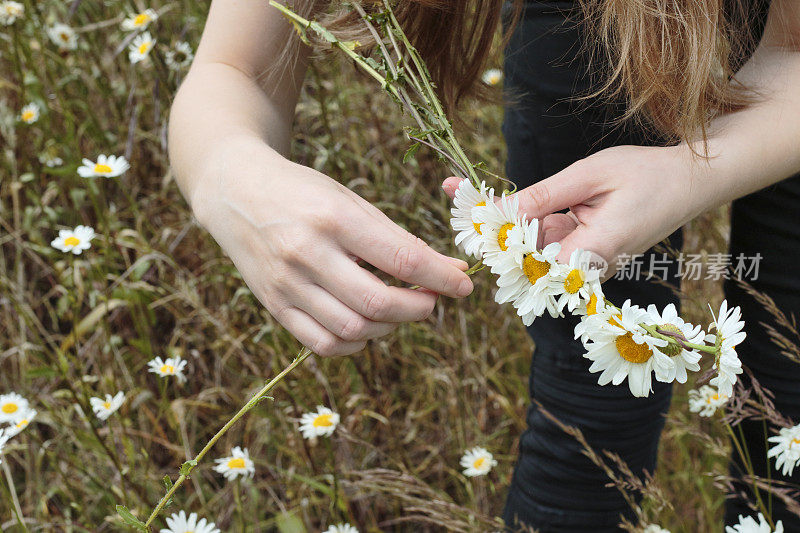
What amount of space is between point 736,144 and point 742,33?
8.1 inches

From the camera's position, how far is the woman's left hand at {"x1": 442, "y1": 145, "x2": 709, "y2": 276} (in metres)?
0.62

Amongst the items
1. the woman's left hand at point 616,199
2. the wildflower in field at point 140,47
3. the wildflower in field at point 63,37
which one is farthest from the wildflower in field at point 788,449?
the wildflower in field at point 63,37

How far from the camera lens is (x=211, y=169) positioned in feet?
2.29

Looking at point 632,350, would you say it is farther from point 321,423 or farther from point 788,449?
point 321,423

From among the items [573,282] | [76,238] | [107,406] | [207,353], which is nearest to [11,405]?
[107,406]

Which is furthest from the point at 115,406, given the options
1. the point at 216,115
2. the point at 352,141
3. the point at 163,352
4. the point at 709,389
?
the point at 352,141

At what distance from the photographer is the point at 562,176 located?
63cm

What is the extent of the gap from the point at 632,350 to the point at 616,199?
0.15 metres

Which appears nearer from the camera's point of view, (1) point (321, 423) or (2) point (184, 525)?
(2) point (184, 525)

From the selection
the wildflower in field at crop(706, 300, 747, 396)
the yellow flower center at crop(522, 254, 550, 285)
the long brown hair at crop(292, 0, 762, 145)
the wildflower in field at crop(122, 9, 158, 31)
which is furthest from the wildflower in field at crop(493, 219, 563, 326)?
the wildflower in field at crop(122, 9, 158, 31)

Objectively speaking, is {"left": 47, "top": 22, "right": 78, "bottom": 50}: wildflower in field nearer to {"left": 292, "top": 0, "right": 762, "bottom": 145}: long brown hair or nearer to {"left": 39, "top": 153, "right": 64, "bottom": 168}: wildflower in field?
{"left": 39, "top": 153, "right": 64, "bottom": 168}: wildflower in field

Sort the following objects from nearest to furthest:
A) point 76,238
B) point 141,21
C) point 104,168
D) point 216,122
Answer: point 216,122, point 76,238, point 104,168, point 141,21

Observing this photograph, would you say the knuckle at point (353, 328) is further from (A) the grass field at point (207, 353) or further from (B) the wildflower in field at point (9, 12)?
(B) the wildflower in field at point (9, 12)

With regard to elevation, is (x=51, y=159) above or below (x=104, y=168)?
below
